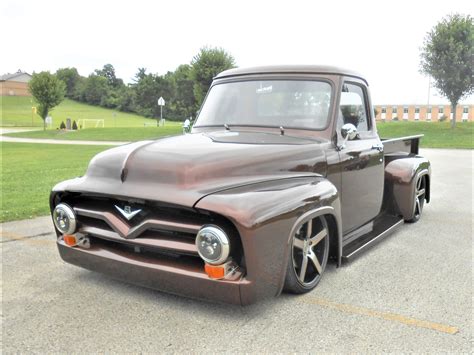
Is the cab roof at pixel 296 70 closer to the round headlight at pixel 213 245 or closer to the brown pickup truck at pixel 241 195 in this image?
the brown pickup truck at pixel 241 195

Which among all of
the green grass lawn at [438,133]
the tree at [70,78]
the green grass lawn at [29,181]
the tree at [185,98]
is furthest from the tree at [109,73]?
the green grass lawn at [29,181]

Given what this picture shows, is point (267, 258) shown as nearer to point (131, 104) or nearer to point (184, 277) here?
point (184, 277)

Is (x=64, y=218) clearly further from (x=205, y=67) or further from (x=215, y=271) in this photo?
(x=205, y=67)

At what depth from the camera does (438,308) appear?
3316 mm

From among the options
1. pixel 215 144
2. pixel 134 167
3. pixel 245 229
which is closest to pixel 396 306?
pixel 245 229

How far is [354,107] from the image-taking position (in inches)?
182

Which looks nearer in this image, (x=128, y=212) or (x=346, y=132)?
(x=128, y=212)

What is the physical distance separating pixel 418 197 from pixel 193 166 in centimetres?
413

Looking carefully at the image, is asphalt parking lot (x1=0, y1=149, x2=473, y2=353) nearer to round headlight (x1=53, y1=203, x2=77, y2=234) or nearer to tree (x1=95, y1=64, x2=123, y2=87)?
round headlight (x1=53, y1=203, x2=77, y2=234)

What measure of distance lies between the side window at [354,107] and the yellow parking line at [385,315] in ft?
5.66

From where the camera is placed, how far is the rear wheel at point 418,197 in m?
5.85

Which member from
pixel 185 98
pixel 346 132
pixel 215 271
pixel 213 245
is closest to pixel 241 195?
pixel 213 245

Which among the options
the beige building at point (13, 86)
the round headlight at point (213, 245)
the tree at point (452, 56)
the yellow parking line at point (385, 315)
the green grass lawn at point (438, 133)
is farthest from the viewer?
the beige building at point (13, 86)

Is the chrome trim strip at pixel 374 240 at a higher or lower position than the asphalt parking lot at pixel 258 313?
higher
